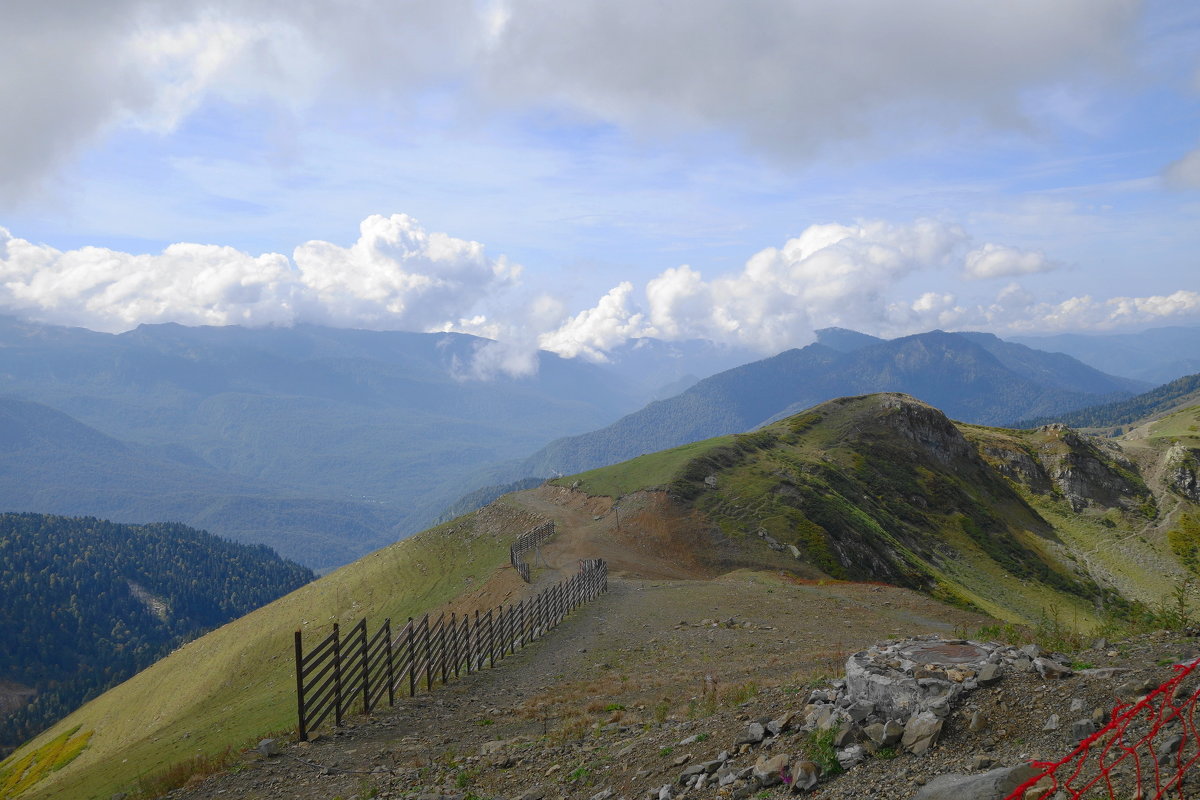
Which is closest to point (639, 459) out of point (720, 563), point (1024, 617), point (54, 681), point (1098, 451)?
point (720, 563)

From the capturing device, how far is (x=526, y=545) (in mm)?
48656

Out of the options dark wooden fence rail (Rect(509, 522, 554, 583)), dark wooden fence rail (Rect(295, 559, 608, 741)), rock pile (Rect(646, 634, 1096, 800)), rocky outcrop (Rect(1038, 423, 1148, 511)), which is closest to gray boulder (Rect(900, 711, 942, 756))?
rock pile (Rect(646, 634, 1096, 800))

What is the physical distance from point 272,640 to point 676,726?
49.4 metres

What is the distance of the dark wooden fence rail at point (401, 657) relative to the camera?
15.1 meters

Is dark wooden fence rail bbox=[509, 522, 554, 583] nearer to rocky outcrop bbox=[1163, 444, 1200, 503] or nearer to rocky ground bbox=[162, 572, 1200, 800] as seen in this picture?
Result: rocky ground bbox=[162, 572, 1200, 800]

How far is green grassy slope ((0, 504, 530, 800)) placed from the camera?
131 ft

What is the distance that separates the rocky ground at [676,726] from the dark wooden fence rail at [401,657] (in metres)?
0.66

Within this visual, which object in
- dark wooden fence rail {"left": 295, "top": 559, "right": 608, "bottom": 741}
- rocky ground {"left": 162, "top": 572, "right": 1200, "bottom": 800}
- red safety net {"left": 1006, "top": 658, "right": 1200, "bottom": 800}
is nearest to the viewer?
red safety net {"left": 1006, "top": 658, "right": 1200, "bottom": 800}

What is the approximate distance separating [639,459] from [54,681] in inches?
7869

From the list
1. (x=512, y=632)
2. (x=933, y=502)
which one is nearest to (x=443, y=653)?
(x=512, y=632)

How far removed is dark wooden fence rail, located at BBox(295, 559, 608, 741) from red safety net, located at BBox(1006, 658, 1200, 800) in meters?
11.5

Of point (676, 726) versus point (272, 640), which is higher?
point (676, 726)

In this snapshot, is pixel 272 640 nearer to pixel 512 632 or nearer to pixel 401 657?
pixel 512 632

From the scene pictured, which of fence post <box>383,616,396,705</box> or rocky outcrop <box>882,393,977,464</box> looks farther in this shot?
rocky outcrop <box>882,393,977,464</box>
